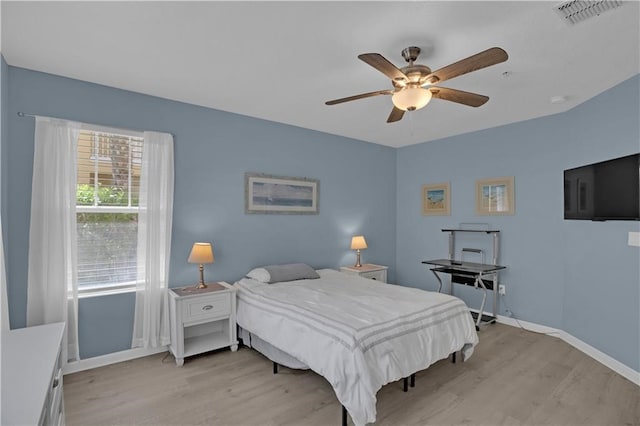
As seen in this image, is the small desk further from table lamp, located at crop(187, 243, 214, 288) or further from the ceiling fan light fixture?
table lamp, located at crop(187, 243, 214, 288)

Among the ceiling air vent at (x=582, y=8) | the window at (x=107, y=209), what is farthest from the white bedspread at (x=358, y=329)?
the ceiling air vent at (x=582, y=8)

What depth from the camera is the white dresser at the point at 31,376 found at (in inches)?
44.4

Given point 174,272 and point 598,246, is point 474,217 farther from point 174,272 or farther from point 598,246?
point 174,272

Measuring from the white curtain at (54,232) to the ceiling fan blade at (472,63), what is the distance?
9.66 feet

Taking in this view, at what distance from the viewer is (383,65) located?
200 centimetres

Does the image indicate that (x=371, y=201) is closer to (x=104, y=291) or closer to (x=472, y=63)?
(x=472, y=63)

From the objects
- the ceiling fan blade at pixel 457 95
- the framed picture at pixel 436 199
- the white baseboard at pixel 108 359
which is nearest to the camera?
the ceiling fan blade at pixel 457 95

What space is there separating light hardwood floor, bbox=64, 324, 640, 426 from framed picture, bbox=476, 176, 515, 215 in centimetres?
178

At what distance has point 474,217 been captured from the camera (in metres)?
4.57

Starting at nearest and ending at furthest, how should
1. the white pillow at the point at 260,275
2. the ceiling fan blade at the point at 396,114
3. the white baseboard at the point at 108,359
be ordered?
1. the ceiling fan blade at the point at 396,114
2. the white baseboard at the point at 108,359
3. the white pillow at the point at 260,275

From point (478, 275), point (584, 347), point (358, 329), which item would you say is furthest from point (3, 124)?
point (584, 347)

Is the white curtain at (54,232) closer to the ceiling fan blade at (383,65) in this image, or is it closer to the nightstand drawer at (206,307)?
the nightstand drawer at (206,307)

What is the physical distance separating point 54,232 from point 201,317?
1399 millimetres

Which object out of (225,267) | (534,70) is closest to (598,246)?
(534,70)
